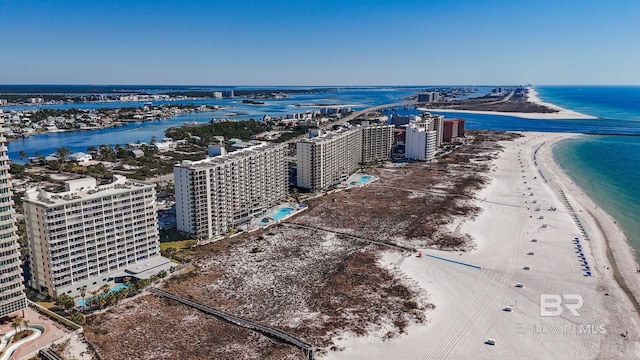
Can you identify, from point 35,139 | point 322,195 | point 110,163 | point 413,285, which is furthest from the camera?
point 35,139

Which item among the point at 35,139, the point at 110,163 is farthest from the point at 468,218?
the point at 35,139

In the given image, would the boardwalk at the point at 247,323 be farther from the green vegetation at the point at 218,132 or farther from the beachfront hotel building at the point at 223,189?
the green vegetation at the point at 218,132

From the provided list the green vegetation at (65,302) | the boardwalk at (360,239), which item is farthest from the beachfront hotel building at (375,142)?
the green vegetation at (65,302)

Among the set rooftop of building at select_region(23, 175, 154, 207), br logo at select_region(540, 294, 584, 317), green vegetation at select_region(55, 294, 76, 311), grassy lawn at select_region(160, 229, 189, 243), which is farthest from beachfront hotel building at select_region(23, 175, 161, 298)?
br logo at select_region(540, 294, 584, 317)

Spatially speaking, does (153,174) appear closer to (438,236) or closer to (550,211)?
(438,236)

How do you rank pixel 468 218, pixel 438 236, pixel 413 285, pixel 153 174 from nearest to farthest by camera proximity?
pixel 413 285 < pixel 438 236 < pixel 468 218 < pixel 153 174
